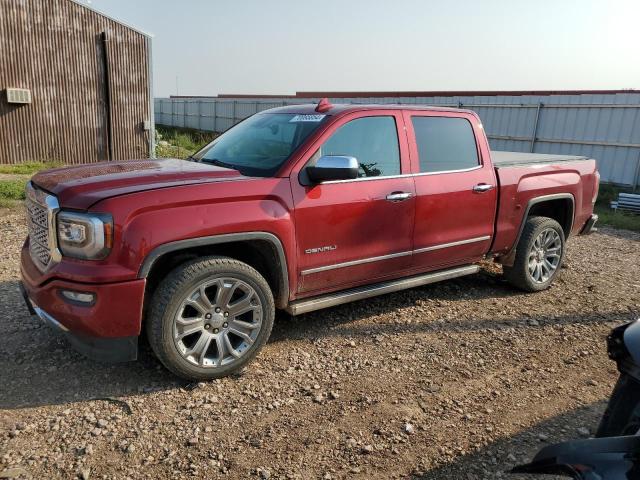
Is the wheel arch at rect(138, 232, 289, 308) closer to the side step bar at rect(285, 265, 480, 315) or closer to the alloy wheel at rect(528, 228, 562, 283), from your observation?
the side step bar at rect(285, 265, 480, 315)

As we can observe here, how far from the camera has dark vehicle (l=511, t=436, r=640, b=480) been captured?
1829 millimetres

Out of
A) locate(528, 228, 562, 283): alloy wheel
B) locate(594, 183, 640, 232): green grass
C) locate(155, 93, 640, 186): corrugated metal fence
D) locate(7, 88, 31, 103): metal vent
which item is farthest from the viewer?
locate(7, 88, 31, 103): metal vent

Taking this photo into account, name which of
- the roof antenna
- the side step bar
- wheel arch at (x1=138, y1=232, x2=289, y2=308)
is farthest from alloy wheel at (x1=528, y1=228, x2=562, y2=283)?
wheel arch at (x1=138, y1=232, x2=289, y2=308)

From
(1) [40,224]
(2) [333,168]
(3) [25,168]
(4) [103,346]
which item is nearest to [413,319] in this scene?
(2) [333,168]

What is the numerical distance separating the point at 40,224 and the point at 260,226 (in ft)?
4.71

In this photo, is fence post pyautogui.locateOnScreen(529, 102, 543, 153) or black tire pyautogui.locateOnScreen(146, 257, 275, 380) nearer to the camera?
black tire pyautogui.locateOnScreen(146, 257, 275, 380)

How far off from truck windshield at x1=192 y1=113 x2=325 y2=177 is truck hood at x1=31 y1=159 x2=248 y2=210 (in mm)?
194

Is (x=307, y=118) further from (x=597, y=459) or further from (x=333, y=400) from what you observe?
(x=597, y=459)

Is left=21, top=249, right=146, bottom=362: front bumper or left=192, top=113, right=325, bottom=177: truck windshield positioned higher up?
left=192, top=113, right=325, bottom=177: truck windshield

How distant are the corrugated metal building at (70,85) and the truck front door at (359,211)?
516 inches

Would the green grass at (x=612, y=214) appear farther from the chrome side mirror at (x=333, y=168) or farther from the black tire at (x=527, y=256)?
the chrome side mirror at (x=333, y=168)

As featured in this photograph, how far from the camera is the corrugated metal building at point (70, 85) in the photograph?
13.8 m

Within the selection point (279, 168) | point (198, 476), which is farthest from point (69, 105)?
point (198, 476)

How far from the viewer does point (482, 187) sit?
4855 millimetres
